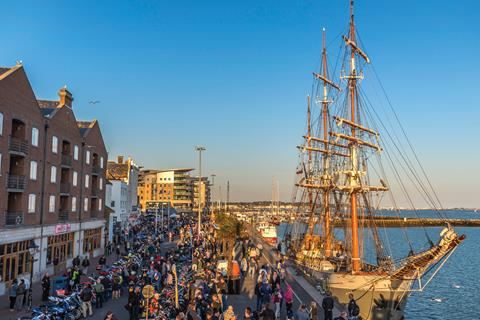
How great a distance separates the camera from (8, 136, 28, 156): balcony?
90.4 ft

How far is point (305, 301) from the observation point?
24.4 m

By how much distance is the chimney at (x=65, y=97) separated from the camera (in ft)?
126

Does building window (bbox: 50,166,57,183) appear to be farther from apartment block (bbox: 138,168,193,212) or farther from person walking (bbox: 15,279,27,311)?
apartment block (bbox: 138,168,193,212)

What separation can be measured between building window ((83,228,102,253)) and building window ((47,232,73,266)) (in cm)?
391

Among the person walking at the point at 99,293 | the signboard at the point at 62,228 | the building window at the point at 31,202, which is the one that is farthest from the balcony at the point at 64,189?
the person walking at the point at 99,293

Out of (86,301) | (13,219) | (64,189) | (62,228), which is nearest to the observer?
(86,301)

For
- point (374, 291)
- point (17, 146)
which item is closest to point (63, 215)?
point (17, 146)

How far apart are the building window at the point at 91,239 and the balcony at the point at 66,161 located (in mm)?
8126

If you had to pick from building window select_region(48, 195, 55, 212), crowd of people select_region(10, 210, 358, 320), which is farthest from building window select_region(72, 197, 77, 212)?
crowd of people select_region(10, 210, 358, 320)

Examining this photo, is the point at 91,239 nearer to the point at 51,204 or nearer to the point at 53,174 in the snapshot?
the point at 51,204

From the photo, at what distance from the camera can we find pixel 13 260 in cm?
2759

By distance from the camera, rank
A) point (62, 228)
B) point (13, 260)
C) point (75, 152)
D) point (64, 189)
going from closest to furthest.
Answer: point (13, 260)
point (62, 228)
point (64, 189)
point (75, 152)

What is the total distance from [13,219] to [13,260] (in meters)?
2.46

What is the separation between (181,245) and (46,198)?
1303 centimetres
